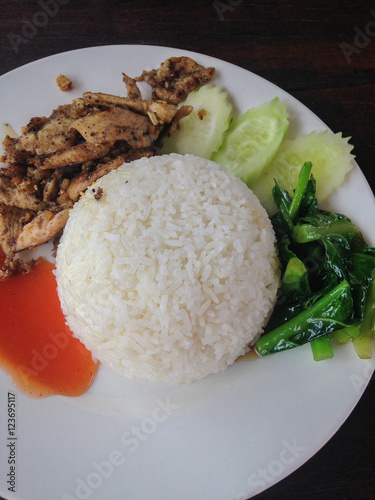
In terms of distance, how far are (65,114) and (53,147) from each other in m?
0.25

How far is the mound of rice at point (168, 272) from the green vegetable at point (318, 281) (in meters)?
0.16

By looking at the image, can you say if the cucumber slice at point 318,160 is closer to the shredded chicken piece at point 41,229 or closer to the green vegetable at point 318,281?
the green vegetable at point 318,281

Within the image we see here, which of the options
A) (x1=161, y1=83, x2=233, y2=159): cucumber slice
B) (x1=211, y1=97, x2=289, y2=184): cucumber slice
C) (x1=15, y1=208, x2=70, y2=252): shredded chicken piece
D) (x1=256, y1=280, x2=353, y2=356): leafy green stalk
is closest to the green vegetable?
(x1=256, y1=280, x2=353, y2=356): leafy green stalk

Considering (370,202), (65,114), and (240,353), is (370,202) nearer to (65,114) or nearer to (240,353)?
(240,353)

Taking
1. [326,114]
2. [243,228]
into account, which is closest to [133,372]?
[243,228]

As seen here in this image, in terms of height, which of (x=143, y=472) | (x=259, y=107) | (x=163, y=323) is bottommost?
(x=143, y=472)

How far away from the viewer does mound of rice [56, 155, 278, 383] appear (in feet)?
8.19

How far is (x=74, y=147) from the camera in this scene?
9.78 ft

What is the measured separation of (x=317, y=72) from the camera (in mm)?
3607

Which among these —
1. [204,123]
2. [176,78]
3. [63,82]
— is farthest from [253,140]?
[63,82]

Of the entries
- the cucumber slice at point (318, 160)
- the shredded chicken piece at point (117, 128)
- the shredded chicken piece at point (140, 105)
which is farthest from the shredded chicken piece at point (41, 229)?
the cucumber slice at point (318, 160)

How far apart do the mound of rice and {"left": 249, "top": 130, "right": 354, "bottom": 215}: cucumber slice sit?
0.34 metres

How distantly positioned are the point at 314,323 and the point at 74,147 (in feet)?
6.21

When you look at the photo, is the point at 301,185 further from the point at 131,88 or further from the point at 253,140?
the point at 131,88
